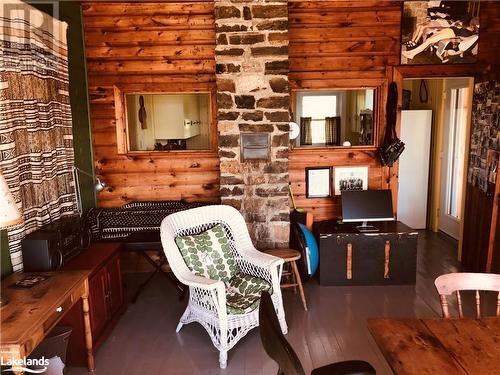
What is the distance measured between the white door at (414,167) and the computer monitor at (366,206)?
176cm

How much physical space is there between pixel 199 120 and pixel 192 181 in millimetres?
674

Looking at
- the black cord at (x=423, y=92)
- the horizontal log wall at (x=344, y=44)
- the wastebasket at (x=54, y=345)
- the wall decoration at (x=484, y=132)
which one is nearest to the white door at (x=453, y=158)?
the black cord at (x=423, y=92)

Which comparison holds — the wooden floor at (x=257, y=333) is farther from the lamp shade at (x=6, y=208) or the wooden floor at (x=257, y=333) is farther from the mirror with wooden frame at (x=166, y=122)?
the mirror with wooden frame at (x=166, y=122)

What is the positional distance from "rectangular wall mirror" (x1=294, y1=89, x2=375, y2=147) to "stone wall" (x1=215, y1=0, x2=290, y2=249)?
29.3 inches

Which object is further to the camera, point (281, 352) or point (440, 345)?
point (440, 345)

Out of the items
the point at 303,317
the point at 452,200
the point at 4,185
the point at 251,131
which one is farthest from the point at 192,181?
the point at 452,200

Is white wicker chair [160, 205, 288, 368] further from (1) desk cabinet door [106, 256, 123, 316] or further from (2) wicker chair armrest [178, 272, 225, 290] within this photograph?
(1) desk cabinet door [106, 256, 123, 316]

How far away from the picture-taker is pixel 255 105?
152 inches

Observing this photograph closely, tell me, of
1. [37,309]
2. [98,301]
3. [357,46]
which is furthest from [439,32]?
[37,309]

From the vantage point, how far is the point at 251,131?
3893mm

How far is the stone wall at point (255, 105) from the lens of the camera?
12.3ft

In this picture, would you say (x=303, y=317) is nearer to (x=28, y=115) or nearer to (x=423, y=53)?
(x=28, y=115)

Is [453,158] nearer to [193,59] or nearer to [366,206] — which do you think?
[366,206]

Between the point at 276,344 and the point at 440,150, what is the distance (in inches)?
202
